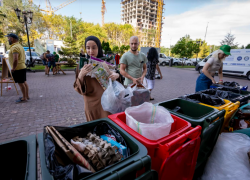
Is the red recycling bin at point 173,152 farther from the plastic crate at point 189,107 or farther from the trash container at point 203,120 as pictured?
the plastic crate at point 189,107

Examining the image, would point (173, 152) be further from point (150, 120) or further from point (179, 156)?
point (150, 120)

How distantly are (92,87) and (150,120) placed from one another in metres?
0.85

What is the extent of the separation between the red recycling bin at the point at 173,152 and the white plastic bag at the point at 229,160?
61 centimetres

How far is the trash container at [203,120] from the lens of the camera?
1.35 metres

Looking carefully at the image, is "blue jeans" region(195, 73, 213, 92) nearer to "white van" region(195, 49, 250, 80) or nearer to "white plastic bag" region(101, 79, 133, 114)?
"white plastic bag" region(101, 79, 133, 114)

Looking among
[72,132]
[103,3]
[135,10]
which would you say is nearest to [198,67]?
[72,132]

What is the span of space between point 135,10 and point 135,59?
309 feet

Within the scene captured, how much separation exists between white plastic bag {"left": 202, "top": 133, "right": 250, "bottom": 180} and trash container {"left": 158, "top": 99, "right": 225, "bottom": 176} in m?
0.09

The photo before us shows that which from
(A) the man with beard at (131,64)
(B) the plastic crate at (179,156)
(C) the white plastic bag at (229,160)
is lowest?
(C) the white plastic bag at (229,160)

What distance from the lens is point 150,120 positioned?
4.66 ft

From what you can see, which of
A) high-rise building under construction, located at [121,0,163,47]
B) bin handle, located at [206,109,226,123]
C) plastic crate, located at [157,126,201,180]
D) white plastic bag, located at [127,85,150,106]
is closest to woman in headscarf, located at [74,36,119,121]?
white plastic bag, located at [127,85,150,106]

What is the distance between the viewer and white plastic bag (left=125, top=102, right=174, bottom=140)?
41.4 inches

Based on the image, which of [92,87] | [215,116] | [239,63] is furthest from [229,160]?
[239,63]

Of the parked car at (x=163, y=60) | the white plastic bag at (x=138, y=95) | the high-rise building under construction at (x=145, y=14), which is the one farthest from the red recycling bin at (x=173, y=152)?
the high-rise building under construction at (x=145, y=14)
